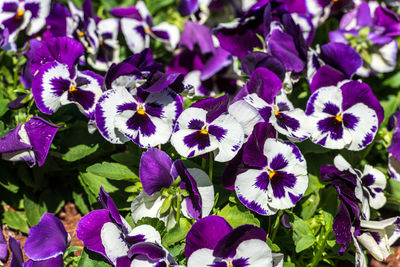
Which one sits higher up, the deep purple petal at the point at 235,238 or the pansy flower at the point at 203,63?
the deep purple petal at the point at 235,238

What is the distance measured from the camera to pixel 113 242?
1604 millimetres

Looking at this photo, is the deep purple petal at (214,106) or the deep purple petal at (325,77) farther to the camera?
the deep purple petal at (325,77)

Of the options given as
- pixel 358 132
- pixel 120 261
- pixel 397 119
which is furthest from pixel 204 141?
pixel 397 119

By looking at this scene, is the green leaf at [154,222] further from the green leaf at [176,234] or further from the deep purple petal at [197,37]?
the deep purple petal at [197,37]

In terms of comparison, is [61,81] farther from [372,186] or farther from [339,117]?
[372,186]

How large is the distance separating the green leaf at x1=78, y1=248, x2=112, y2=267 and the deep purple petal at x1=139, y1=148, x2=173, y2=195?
26 cm

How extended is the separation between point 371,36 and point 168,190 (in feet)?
4.08

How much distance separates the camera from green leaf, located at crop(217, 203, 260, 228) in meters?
1.69

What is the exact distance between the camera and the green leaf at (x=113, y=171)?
181 cm

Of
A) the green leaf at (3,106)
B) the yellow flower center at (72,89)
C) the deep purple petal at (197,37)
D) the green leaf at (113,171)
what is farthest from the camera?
the deep purple petal at (197,37)

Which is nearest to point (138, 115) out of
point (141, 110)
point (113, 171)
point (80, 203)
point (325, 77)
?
point (141, 110)

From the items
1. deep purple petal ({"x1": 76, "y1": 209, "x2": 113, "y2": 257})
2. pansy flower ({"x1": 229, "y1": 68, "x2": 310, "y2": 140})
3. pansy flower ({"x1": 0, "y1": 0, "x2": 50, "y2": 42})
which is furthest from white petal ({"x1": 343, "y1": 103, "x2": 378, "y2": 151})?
pansy flower ({"x1": 0, "y1": 0, "x2": 50, "y2": 42})

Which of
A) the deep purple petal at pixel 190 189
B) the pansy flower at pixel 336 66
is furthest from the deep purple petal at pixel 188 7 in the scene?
the deep purple petal at pixel 190 189

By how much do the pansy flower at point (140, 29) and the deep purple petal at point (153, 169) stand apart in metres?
0.98
